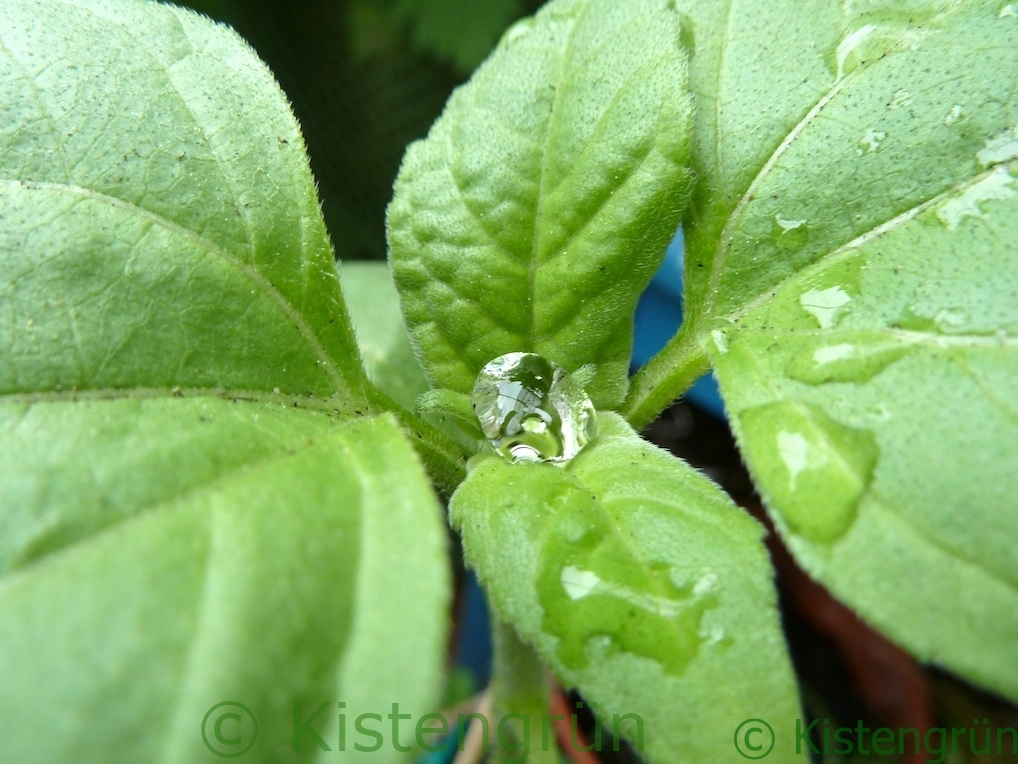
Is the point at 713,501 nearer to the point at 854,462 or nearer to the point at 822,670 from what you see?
the point at 854,462

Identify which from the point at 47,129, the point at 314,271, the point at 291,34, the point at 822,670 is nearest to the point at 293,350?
the point at 314,271

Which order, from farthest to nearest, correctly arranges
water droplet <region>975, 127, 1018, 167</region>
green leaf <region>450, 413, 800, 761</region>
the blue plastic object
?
1. the blue plastic object
2. water droplet <region>975, 127, 1018, 167</region>
3. green leaf <region>450, 413, 800, 761</region>

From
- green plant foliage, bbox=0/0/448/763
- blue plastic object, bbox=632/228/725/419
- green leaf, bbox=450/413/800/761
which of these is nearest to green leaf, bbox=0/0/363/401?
green plant foliage, bbox=0/0/448/763

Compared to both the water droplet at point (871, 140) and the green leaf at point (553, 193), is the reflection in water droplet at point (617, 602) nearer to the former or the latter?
the green leaf at point (553, 193)

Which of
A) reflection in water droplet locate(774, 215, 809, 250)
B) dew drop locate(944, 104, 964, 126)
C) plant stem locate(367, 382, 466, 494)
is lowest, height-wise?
plant stem locate(367, 382, 466, 494)

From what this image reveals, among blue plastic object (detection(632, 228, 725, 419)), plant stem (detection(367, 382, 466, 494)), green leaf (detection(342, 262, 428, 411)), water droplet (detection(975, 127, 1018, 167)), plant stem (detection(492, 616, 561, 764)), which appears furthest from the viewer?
blue plastic object (detection(632, 228, 725, 419))

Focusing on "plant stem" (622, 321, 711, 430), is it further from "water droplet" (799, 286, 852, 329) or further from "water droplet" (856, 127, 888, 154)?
"water droplet" (856, 127, 888, 154)
